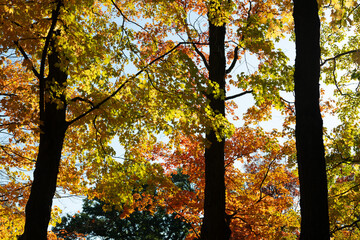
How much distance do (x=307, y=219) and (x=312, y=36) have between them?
8.76 ft

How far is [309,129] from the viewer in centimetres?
405

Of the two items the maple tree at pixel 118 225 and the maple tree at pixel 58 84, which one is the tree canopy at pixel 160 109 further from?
the maple tree at pixel 118 225

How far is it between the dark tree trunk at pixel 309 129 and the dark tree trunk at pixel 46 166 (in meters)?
4.81

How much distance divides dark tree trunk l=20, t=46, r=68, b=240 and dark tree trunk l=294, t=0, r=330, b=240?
481cm

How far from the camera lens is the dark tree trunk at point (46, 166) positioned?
6.12 metres

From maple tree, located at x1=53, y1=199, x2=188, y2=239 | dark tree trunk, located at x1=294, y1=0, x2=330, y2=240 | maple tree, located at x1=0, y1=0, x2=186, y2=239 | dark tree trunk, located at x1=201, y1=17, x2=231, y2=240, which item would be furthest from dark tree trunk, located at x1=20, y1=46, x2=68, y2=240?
maple tree, located at x1=53, y1=199, x2=188, y2=239

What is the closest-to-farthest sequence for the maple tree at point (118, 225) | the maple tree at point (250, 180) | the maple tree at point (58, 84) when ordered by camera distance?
the maple tree at point (58, 84), the maple tree at point (250, 180), the maple tree at point (118, 225)

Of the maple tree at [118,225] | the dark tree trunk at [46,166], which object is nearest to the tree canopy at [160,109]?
the dark tree trunk at [46,166]

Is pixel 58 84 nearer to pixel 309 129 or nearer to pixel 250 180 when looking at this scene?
pixel 309 129

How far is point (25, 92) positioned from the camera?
9.16 m

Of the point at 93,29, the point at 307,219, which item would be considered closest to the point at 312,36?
the point at 307,219

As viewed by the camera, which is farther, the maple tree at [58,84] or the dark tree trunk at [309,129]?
the maple tree at [58,84]

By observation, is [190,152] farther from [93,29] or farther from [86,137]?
[93,29]

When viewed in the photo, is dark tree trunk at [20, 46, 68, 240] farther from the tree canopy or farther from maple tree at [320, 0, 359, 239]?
maple tree at [320, 0, 359, 239]
